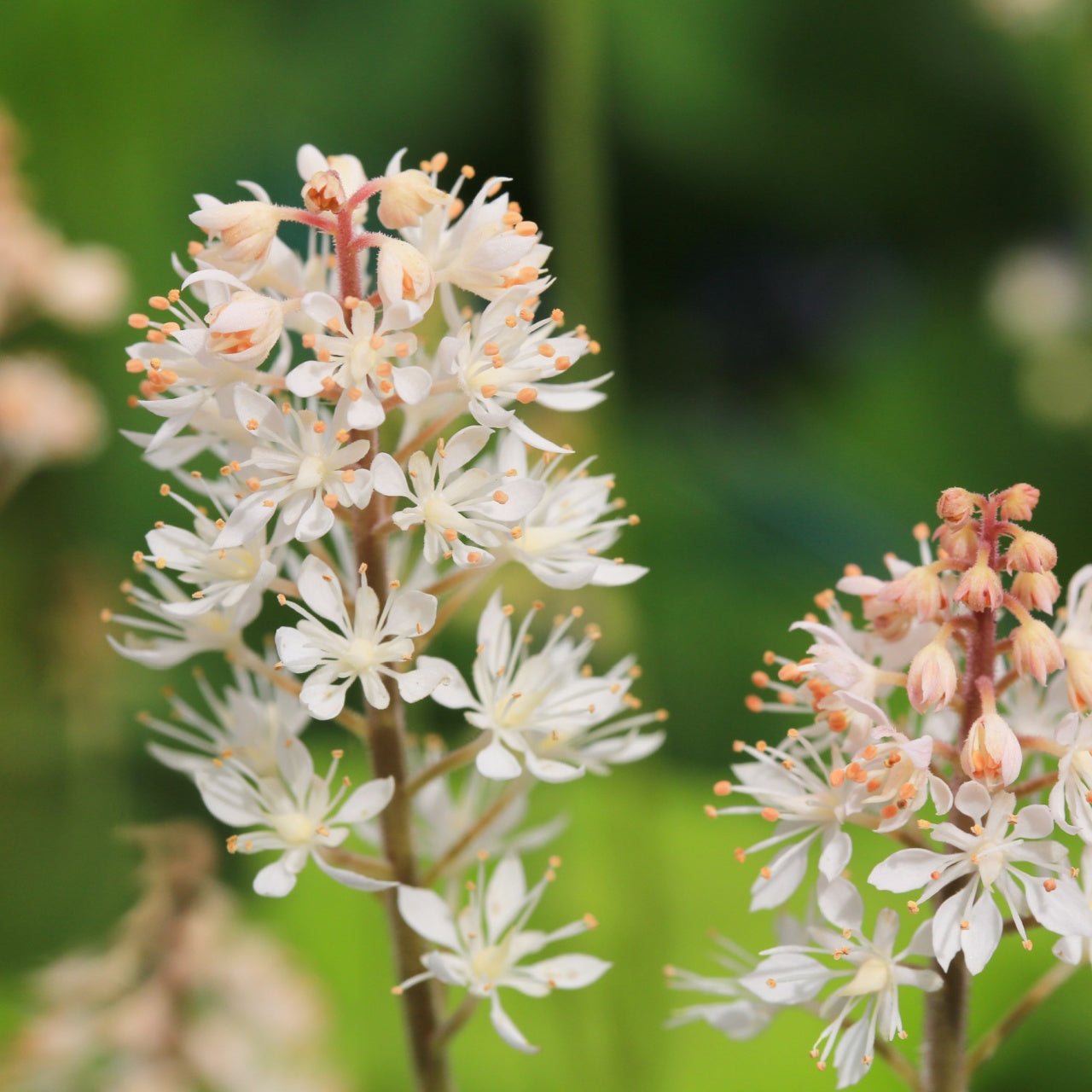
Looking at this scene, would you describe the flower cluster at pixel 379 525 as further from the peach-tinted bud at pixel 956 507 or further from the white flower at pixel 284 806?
the peach-tinted bud at pixel 956 507

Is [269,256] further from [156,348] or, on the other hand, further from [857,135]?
[857,135]

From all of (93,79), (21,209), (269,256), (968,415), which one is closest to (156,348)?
(269,256)

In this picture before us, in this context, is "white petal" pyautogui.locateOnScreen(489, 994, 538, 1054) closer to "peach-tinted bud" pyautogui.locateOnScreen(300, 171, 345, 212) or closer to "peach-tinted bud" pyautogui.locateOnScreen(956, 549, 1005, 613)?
"peach-tinted bud" pyautogui.locateOnScreen(956, 549, 1005, 613)

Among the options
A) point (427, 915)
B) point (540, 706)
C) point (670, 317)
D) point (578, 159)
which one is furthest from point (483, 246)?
point (670, 317)

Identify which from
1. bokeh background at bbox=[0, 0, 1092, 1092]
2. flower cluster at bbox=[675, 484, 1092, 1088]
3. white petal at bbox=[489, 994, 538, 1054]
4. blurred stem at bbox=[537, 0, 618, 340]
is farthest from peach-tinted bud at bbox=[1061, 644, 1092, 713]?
blurred stem at bbox=[537, 0, 618, 340]

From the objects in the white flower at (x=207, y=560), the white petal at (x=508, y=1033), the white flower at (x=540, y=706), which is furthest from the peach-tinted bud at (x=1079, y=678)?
the white flower at (x=207, y=560)

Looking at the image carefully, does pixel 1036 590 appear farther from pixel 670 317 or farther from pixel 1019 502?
pixel 670 317
